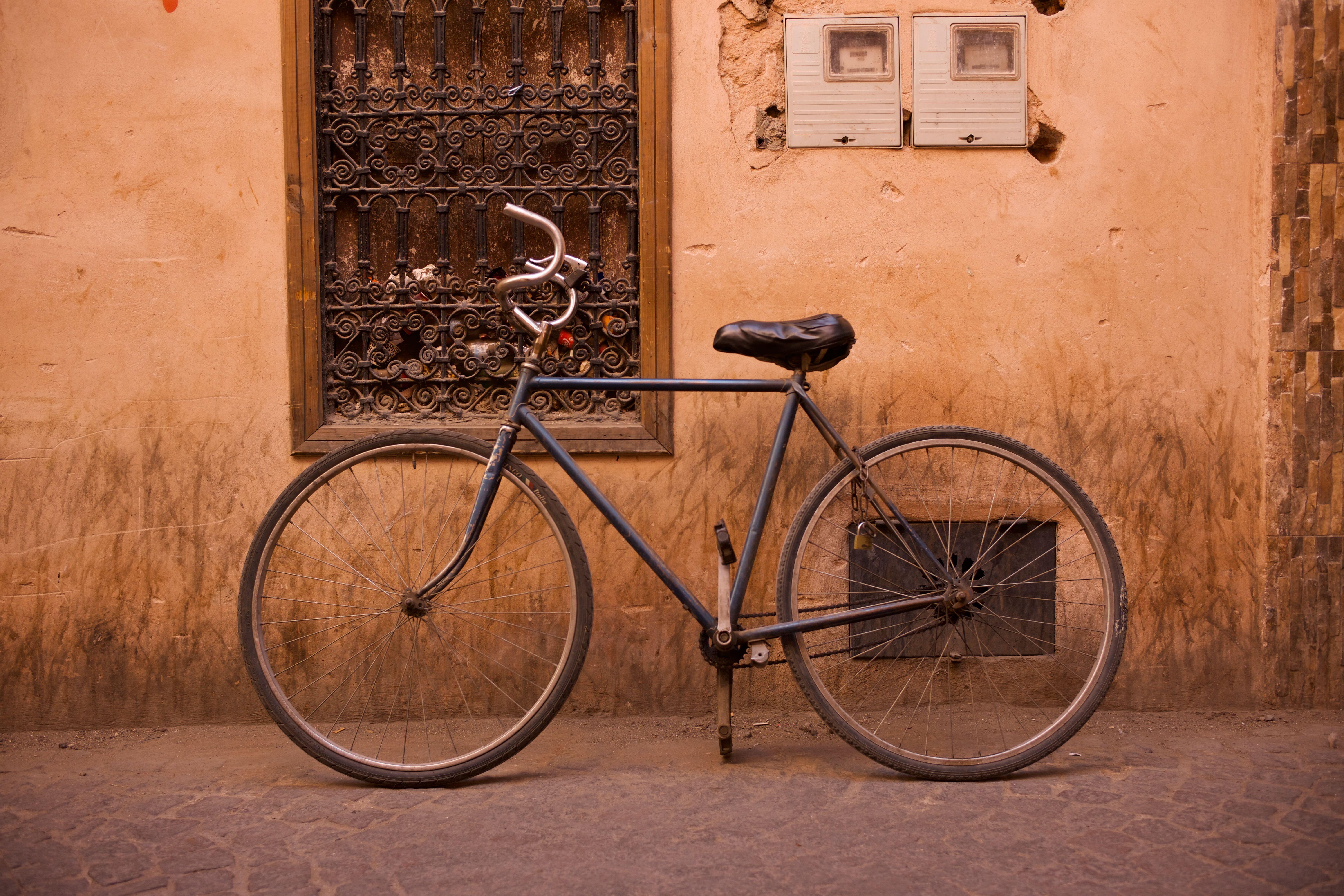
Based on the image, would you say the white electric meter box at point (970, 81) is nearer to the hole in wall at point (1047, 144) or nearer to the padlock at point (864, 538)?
the hole in wall at point (1047, 144)

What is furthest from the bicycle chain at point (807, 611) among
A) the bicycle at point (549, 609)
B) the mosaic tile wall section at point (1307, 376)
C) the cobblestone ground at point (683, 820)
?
the mosaic tile wall section at point (1307, 376)

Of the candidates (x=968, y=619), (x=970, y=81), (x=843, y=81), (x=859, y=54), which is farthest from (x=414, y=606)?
(x=970, y=81)

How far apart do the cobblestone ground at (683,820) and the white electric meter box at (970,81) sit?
2131 millimetres

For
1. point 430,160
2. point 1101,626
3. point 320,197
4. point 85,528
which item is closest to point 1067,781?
point 1101,626

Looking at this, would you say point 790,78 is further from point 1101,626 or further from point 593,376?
point 1101,626

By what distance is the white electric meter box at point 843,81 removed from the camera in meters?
3.28

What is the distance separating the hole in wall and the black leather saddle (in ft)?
3.74

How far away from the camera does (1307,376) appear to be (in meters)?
3.31

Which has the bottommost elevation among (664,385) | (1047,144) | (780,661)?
(780,661)

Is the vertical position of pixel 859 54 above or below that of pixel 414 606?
above

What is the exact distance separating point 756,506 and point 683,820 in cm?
95

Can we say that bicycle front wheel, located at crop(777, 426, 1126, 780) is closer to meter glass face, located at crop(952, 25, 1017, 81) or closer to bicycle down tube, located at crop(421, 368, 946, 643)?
bicycle down tube, located at crop(421, 368, 946, 643)

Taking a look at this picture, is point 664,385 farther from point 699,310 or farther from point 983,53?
point 983,53

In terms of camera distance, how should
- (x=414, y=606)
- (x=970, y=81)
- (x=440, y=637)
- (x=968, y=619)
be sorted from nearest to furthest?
(x=414, y=606) < (x=440, y=637) < (x=968, y=619) < (x=970, y=81)
